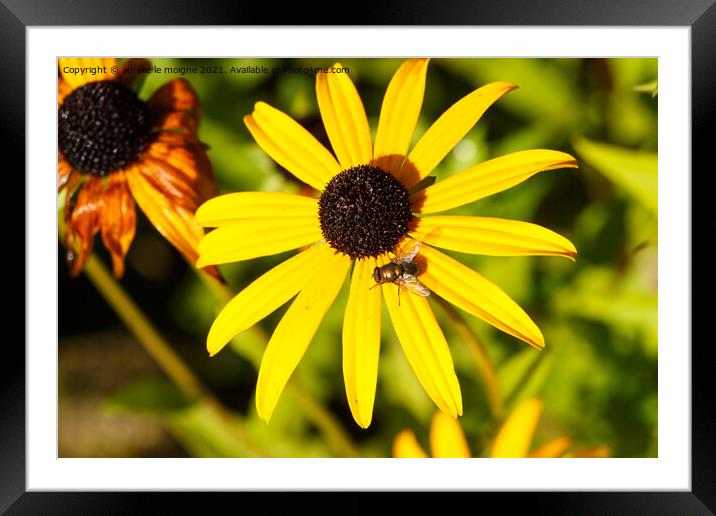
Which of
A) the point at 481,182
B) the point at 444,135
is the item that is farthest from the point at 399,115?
the point at 481,182

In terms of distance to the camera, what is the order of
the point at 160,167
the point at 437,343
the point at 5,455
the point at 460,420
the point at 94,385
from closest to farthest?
the point at 437,343 → the point at 160,167 → the point at 5,455 → the point at 460,420 → the point at 94,385

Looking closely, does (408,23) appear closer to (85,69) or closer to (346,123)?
(346,123)

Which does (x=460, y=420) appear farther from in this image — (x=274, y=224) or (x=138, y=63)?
(x=138, y=63)

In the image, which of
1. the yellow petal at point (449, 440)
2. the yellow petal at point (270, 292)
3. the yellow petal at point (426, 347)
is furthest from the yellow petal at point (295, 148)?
the yellow petal at point (449, 440)

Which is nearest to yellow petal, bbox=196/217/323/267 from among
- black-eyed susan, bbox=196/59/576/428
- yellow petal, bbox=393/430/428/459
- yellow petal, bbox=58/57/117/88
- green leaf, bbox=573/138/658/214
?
black-eyed susan, bbox=196/59/576/428

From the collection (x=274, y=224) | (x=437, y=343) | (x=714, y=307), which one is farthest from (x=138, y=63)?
(x=714, y=307)

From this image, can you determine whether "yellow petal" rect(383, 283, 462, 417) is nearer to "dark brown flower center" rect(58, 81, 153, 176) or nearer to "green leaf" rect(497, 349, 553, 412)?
"green leaf" rect(497, 349, 553, 412)

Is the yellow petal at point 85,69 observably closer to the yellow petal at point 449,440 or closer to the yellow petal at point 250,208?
the yellow petal at point 250,208
